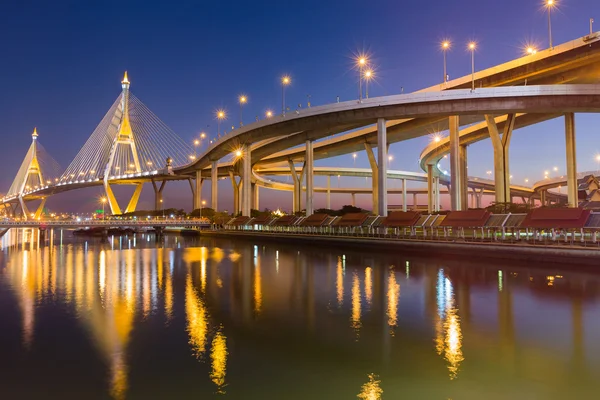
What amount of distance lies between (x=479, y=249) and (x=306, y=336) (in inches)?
662

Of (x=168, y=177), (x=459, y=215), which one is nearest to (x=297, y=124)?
(x=459, y=215)

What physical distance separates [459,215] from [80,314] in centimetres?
2416

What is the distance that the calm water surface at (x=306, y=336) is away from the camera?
736 centimetres

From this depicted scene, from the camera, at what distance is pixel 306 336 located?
409 inches

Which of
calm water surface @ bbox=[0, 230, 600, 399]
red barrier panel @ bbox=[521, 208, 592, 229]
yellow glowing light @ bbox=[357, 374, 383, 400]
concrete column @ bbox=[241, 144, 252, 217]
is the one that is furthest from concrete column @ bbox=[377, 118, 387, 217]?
yellow glowing light @ bbox=[357, 374, 383, 400]

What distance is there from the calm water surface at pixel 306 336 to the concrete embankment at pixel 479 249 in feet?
2.91

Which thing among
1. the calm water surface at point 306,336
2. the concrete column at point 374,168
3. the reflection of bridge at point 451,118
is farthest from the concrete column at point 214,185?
the calm water surface at point 306,336

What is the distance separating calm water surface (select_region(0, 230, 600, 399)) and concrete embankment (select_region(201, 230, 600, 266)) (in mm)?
888

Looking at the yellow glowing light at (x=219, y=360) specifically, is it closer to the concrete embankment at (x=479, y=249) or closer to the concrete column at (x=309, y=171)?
the concrete embankment at (x=479, y=249)

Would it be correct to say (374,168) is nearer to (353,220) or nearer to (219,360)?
(353,220)

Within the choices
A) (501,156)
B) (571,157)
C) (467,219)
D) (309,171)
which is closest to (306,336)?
(467,219)

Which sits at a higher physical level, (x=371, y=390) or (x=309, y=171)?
(x=309, y=171)

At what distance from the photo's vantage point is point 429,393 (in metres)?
6.96

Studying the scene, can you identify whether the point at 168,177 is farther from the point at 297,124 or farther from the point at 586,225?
the point at 586,225
